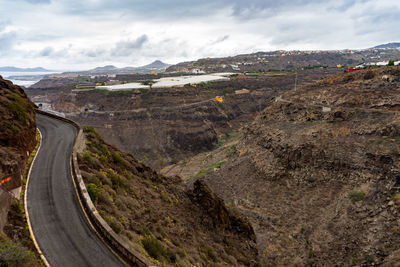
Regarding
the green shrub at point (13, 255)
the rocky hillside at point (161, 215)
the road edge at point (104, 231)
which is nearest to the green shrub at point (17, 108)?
the rocky hillside at point (161, 215)

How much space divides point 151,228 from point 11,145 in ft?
35.2

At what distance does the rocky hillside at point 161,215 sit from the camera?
525 inches

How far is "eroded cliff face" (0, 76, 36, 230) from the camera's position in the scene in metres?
13.3

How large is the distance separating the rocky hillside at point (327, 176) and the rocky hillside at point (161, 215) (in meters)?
6.17

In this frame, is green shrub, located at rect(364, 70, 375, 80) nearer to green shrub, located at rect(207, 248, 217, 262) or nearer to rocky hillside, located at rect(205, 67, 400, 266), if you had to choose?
rocky hillside, located at rect(205, 67, 400, 266)

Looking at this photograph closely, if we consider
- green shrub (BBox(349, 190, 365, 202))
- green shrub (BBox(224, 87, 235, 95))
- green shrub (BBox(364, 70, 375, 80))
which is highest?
green shrub (BBox(364, 70, 375, 80))

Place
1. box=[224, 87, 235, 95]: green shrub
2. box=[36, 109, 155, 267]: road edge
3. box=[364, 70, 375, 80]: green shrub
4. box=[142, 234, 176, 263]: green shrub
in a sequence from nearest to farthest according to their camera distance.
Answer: box=[36, 109, 155, 267]: road edge → box=[142, 234, 176, 263]: green shrub → box=[364, 70, 375, 80]: green shrub → box=[224, 87, 235, 95]: green shrub

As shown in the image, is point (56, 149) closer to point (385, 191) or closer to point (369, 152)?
point (385, 191)

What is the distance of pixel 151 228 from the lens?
47.9 ft

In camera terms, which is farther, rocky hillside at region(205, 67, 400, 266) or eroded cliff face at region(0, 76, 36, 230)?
rocky hillside at region(205, 67, 400, 266)

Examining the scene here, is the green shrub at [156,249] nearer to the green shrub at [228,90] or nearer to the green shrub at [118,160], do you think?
the green shrub at [118,160]

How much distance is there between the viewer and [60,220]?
41.8 ft

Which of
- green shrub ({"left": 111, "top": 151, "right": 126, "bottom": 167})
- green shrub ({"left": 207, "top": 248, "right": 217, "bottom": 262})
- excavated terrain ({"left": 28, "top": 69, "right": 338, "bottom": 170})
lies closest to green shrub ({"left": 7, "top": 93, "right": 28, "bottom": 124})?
green shrub ({"left": 111, "top": 151, "right": 126, "bottom": 167})

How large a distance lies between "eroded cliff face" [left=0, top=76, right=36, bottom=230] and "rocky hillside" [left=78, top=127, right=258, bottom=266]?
3.68 meters
